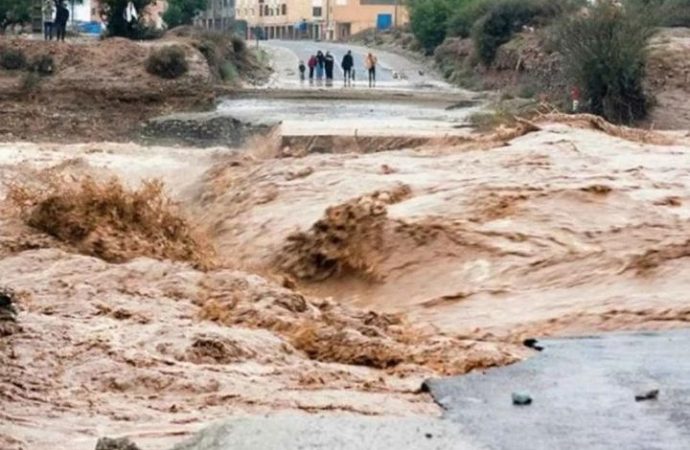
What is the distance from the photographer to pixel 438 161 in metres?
23.1

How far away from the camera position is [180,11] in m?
86.5

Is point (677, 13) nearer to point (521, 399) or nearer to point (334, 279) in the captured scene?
point (334, 279)

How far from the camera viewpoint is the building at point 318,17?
122794 mm

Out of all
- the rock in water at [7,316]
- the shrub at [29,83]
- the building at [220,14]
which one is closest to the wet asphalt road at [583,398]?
the rock in water at [7,316]

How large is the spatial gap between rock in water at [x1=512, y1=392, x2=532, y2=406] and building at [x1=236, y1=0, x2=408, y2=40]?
111 m

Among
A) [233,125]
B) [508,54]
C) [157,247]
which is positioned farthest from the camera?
[508,54]

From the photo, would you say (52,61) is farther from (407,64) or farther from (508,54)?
(407,64)

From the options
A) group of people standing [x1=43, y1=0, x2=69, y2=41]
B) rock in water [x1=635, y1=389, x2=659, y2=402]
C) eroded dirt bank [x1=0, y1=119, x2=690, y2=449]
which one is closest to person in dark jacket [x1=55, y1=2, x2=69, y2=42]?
group of people standing [x1=43, y1=0, x2=69, y2=41]

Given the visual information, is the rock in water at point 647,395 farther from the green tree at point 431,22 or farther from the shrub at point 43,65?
the green tree at point 431,22

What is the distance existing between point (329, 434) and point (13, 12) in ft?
206

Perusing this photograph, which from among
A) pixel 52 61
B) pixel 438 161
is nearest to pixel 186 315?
pixel 438 161

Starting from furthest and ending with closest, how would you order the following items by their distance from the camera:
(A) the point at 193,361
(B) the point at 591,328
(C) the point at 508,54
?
1. (C) the point at 508,54
2. (B) the point at 591,328
3. (A) the point at 193,361

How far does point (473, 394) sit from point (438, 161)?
12.9 meters

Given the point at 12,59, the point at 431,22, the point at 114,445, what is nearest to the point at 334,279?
the point at 114,445
